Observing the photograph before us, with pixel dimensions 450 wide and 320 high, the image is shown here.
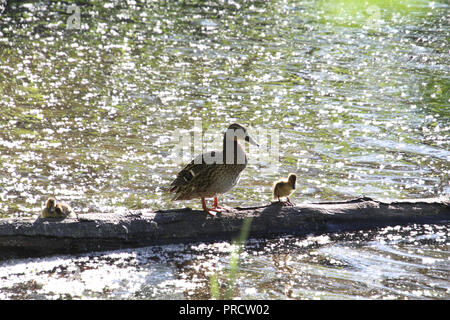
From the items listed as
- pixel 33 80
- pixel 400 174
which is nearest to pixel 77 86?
pixel 33 80

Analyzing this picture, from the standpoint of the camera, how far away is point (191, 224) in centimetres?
709

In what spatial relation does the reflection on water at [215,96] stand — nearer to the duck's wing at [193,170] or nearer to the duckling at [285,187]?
the duckling at [285,187]

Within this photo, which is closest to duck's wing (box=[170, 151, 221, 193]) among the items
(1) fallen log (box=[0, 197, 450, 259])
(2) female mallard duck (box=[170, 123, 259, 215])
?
(2) female mallard duck (box=[170, 123, 259, 215])

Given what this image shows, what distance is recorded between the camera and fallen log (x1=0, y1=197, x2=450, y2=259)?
6.66 metres

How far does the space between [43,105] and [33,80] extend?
6.13 feet

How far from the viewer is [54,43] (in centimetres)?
1862

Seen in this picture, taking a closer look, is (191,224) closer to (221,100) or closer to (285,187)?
(285,187)

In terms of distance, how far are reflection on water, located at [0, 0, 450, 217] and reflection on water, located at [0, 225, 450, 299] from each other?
86.0 inches

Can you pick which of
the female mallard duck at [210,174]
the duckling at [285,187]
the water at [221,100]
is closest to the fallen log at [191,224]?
the water at [221,100]

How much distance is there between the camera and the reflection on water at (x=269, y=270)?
656 centimetres

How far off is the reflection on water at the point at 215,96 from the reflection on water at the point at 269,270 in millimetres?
2185

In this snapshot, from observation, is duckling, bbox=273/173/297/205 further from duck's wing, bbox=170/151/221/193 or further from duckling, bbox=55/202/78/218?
duckling, bbox=55/202/78/218

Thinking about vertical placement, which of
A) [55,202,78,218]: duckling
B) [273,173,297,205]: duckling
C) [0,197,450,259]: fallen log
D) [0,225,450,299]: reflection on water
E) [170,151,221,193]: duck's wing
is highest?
[170,151,221,193]: duck's wing
